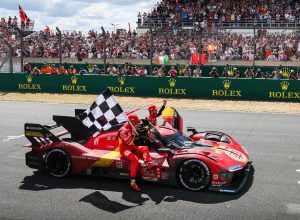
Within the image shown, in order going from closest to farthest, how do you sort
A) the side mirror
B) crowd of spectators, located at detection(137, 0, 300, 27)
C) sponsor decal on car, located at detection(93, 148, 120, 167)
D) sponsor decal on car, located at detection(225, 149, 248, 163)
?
1. the side mirror
2. sponsor decal on car, located at detection(225, 149, 248, 163)
3. sponsor decal on car, located at detection(93, 148, 120, 167)
4. crowd of spectators, located at detection(137, 0, 300, 27)

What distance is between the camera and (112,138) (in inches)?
355

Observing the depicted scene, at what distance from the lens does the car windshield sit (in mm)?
8742

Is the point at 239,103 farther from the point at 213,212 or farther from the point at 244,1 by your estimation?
the point at 244,1

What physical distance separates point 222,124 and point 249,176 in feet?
21.1

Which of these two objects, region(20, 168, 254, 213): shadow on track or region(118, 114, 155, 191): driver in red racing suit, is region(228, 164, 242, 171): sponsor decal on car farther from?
region(118, 114, 155, 191): driver in red racing suit

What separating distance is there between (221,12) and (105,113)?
93.5 feet

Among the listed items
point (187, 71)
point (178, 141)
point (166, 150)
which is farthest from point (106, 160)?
point (187, 71)

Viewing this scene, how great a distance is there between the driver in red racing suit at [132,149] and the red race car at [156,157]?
0.45ft

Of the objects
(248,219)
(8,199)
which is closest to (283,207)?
(248,219)

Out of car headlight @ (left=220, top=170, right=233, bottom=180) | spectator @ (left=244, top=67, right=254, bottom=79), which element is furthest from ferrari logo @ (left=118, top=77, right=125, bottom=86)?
car headlight @ (left=220, top=170, right=233, bottom=180)

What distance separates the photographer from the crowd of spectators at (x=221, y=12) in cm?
3409

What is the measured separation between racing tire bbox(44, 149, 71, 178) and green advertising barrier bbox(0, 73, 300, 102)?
13.1m

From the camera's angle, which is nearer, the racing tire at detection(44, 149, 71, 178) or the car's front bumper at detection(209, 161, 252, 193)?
the car's front bumper at detection(209, 161, 252, 193)

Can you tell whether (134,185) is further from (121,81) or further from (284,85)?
(121,81)
